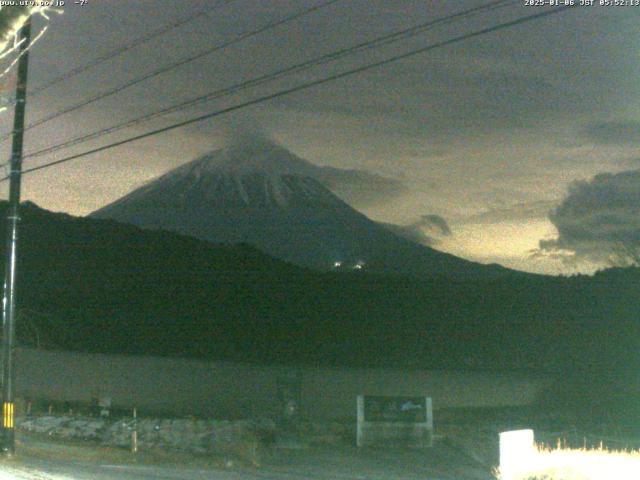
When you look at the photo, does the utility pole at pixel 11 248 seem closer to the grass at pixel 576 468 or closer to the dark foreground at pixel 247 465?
the dark foreground at pixel 247 465

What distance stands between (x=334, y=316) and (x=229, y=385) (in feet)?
51.0

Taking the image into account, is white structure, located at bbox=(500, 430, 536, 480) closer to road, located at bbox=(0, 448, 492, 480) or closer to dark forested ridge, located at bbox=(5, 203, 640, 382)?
road, located at bbox=(0, 448, 492, 480)

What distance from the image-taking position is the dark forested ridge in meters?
43.6

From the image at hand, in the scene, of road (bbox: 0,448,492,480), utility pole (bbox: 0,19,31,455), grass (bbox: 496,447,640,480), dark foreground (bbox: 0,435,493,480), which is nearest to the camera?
grass (bbox: 496,447,640,480)

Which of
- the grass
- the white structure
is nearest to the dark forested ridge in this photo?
the grass

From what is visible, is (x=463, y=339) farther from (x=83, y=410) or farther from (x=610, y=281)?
(x=83, y=410)

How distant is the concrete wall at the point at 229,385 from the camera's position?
37.3 m

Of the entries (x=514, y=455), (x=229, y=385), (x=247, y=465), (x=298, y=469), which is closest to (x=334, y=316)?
(x=229, y=385)

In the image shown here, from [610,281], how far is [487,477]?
92.2 ft

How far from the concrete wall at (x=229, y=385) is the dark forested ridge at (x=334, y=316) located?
201 centimetres

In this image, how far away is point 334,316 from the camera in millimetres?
57000

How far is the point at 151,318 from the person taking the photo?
2489 inches

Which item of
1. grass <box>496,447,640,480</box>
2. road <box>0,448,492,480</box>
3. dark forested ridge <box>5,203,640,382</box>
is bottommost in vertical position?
road <box>0,448,492,480</box>

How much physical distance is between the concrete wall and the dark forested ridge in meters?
2.01
